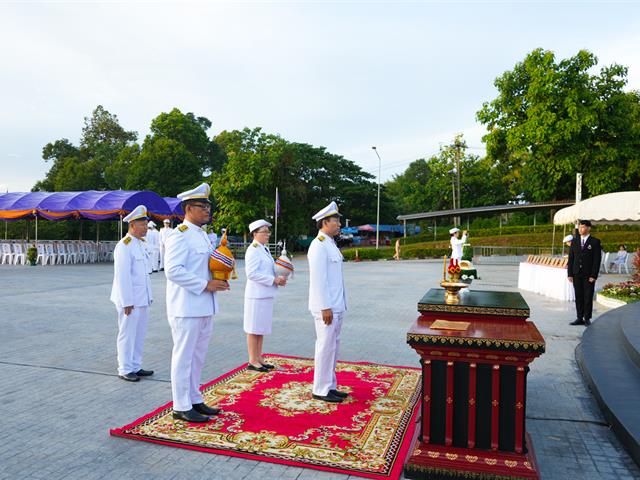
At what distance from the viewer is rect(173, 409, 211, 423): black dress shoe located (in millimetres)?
4344

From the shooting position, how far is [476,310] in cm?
423

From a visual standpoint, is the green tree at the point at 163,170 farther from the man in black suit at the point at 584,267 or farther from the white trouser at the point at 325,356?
the white trouser at the point at 325,356

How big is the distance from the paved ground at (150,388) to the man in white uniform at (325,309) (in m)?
1.42

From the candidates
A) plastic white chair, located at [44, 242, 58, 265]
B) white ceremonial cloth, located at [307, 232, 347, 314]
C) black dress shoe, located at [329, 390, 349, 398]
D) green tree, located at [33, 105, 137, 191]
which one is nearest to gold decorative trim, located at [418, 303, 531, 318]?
white ceremonial cloth, located at [307, 232, 347, 314]

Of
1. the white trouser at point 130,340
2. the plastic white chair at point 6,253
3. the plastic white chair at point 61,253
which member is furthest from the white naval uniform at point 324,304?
the plastic white chair at point 6,253

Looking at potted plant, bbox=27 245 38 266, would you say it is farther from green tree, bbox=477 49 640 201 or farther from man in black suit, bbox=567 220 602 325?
green tree, bbox=477 49 640 201

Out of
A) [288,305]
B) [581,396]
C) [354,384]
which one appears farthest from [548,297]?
[354,384]

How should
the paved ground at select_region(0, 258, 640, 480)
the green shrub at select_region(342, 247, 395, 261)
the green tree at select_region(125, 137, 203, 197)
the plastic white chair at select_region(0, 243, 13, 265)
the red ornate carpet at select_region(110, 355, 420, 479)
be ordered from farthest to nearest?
the green tree at select_region(125, 137, 203, 197), the green shrub at select_region(342, 247, 395, 261), the plastic white chair at select_region(0, 243, 13, 265), the red ornate carpet at select_region(110, 355, 420, 479), the paved ground at select_region(0, 258, 640, 480)

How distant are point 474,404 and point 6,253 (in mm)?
26512

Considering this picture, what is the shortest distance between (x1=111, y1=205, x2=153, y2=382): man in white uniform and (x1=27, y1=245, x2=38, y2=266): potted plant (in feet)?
66.1

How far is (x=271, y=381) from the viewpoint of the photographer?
5582 millimetres

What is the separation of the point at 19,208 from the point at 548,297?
76.0 ft

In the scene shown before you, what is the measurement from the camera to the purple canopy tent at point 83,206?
75.7ft

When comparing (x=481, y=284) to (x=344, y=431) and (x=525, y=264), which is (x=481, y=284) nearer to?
(x=525, y=264)
